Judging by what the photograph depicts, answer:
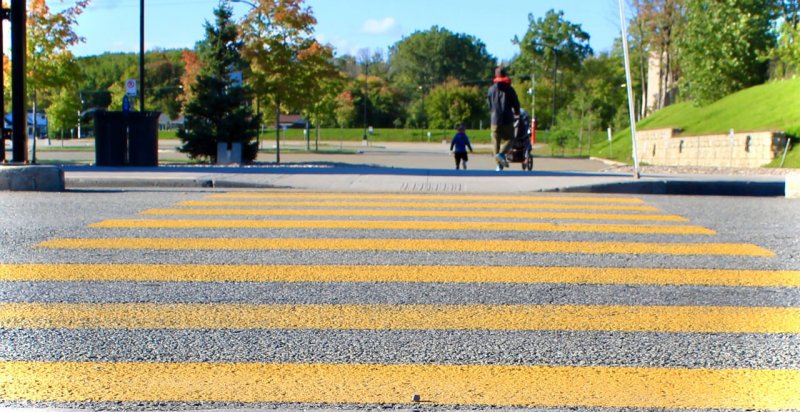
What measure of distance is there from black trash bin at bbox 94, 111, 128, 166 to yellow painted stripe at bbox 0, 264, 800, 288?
15.1 m

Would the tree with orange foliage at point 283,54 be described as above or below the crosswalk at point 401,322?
above

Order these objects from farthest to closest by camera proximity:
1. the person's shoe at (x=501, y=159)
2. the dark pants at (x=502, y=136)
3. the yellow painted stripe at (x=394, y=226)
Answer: the person's shoe at (x=501, y=159), the dark pants at (x=502, y=136), the yellow painted stripe at (x=394, y=226)

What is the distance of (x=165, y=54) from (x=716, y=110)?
119 meters

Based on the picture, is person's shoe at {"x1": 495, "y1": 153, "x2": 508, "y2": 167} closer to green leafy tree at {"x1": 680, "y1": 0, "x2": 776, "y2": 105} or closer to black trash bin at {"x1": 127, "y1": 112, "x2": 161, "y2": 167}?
black trash bin at {"x1": 127, "y1": 112, "x2": 161, "y2": 167}

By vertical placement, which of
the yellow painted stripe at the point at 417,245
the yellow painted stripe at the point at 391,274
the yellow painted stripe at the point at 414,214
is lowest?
the yellow painted stripe at the point at 391,274

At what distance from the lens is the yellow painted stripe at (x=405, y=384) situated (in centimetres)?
397

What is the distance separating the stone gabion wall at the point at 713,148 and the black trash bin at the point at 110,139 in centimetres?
2177

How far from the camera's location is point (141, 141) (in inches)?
851

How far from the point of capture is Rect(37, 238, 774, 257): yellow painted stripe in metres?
7.94

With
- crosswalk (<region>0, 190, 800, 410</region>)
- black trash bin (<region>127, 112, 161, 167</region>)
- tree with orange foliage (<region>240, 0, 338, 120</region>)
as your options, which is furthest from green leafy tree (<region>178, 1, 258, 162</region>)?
crosswalk (<region>0, 190, 800, 410</region>)

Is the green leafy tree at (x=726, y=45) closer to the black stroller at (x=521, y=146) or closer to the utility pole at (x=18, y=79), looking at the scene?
the black stroller at (x=521, y=146)

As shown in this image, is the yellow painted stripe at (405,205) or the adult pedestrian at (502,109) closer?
the yellow painted stripe at (405,205)

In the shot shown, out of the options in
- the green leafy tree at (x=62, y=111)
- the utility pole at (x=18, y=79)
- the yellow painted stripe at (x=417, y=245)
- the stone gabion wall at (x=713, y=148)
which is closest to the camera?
the yellow painted stripe at (x=417, y=245)

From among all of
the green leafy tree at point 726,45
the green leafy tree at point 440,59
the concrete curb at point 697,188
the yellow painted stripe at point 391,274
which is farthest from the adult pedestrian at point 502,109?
the green leafy tree at point 440,59
